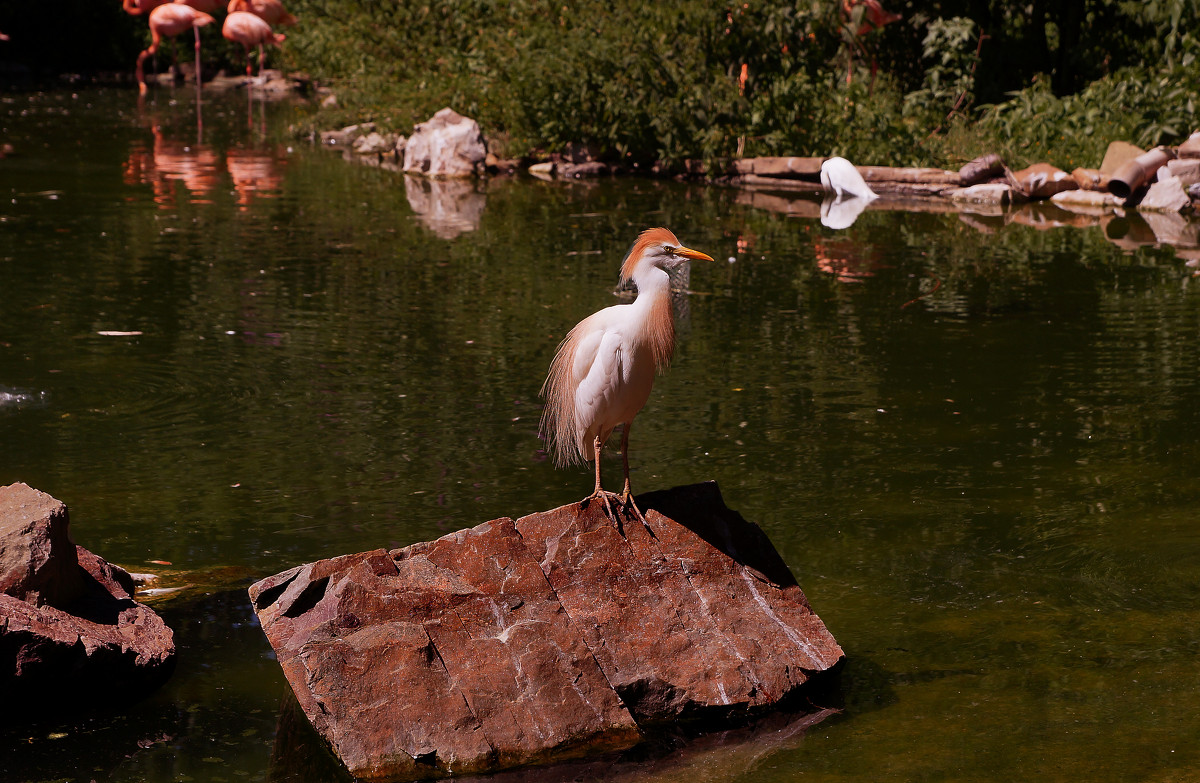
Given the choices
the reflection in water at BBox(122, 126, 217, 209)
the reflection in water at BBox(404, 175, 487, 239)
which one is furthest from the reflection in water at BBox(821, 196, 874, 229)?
the reflection in water at BBox(122, 126, 217, 209)

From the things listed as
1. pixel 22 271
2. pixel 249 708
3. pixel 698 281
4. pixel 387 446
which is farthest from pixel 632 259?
pixel 22 271

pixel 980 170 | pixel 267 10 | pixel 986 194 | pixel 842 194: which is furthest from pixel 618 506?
pixel 267 10

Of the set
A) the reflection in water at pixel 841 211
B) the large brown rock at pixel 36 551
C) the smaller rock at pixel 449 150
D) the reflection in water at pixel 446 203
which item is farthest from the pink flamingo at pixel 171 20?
the large brown rock at pixel 36 551

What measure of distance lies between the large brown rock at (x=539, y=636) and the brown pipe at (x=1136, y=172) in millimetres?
11521

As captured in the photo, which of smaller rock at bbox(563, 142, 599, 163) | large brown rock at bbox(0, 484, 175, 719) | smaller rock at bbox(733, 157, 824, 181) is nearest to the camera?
large brown rock at bbox(0, 484, 175, 719)

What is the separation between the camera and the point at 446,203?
1428 cm

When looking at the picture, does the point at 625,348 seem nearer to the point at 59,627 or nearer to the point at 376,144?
the point at 59,627

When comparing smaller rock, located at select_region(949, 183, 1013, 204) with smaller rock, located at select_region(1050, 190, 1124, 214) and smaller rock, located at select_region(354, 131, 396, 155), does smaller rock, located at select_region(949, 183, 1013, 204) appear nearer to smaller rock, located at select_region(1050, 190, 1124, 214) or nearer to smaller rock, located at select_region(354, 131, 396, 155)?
smaller rock, located at select_region(1050, 190, 1124, 214)

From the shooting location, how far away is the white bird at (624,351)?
4.10m

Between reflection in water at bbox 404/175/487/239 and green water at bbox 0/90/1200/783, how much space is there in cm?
21

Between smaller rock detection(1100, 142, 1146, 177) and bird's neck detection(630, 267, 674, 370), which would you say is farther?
smaller rock detection(1100, 142, 1146, 177)

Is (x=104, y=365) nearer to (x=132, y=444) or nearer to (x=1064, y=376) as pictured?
(x=132, y=444)

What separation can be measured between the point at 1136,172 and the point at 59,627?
43.1 feet

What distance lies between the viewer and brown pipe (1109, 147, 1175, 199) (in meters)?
14.3
